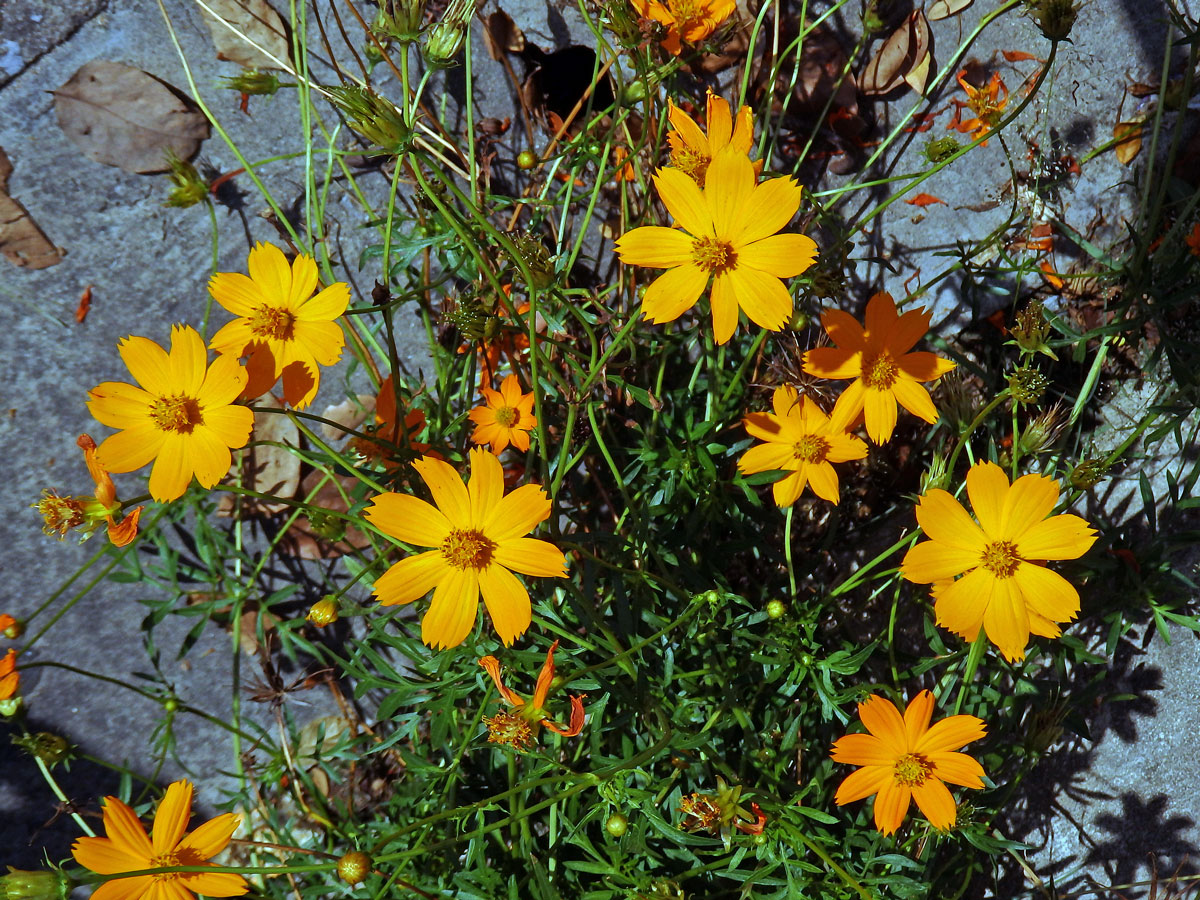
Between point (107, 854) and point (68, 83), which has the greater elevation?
point (68, 83)

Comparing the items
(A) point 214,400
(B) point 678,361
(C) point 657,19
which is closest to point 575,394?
(B) point 678,361

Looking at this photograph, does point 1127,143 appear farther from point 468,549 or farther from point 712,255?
point 468,549

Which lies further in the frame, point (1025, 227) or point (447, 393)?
point (1025, 227)

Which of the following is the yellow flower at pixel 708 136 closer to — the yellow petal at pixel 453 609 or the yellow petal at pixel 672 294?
the yellow petal at pixel 672 294

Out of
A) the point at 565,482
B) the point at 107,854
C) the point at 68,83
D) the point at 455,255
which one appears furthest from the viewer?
the point at 68,83

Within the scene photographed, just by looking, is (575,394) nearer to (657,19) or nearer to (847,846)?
(657,19)
